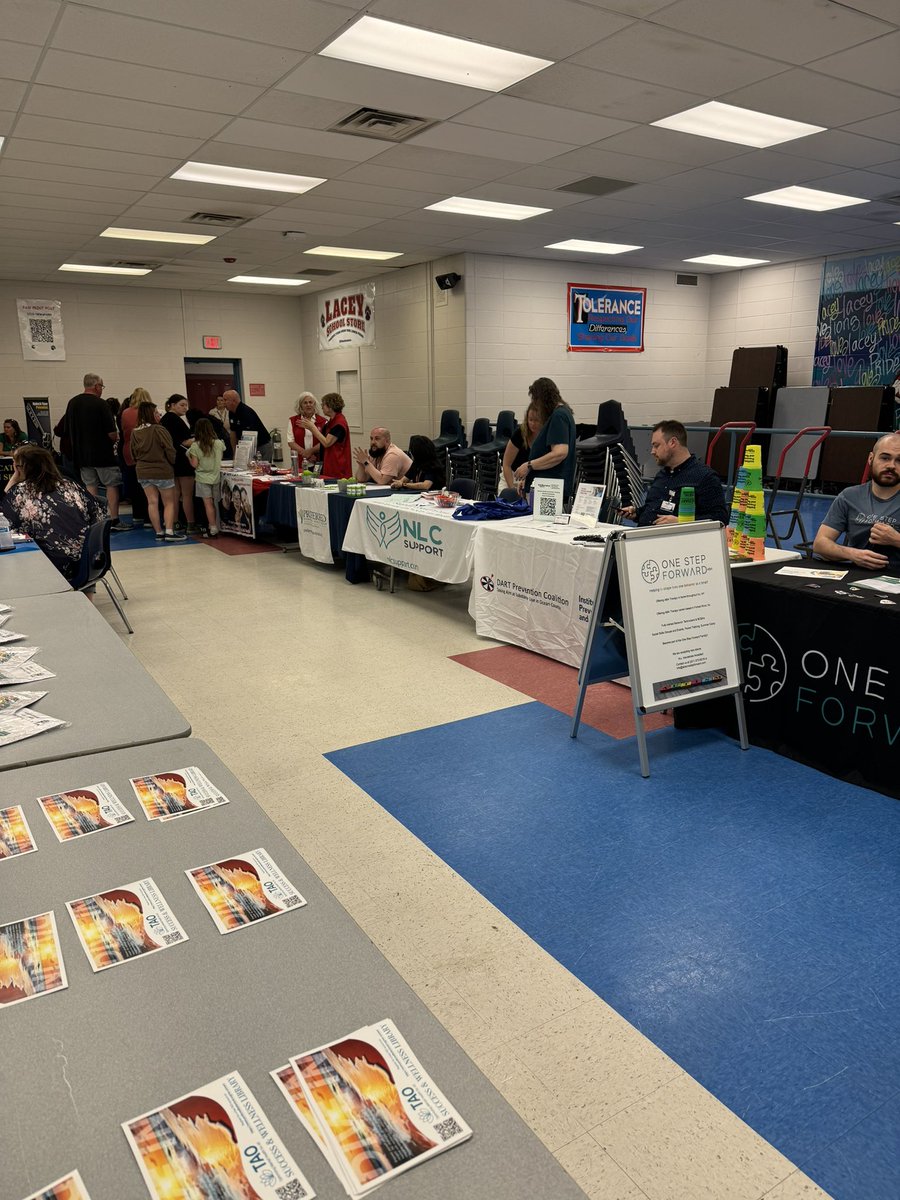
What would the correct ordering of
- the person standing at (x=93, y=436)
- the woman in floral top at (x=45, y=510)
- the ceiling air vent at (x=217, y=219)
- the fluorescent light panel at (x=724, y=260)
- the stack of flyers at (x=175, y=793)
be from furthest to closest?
the fluorescent light panel at (x=724, y=260) < the person standing at (x=93, y=436) < the ceiling air vent at (x=217, y=219) < the woman in floral top at (x=45, y=510) < the stack of flyers at (x=175, y=793)

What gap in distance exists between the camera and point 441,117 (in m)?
4.89

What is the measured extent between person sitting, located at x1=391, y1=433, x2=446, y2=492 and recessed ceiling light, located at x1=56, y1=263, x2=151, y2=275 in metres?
5.68

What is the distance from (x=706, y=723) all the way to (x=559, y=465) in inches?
95.7

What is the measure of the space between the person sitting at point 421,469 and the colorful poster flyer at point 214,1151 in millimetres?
5956

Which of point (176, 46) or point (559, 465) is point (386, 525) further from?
point (176, 46)

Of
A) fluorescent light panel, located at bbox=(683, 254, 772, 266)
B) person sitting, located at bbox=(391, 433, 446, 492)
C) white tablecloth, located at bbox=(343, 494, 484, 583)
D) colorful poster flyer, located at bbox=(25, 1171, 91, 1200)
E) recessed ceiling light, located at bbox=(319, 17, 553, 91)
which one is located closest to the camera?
colorful poster flyer, located at bbox=(25, 1171, 91, 1200)

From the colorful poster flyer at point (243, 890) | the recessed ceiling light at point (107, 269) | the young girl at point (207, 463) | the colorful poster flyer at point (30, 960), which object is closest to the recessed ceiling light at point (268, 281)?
the recessed ceiling light at point (107, 269)

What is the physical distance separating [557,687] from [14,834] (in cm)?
301

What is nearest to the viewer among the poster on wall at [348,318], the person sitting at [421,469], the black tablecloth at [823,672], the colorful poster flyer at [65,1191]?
the colorful poster flyer at [65,1191]

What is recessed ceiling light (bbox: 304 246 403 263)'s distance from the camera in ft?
30.4

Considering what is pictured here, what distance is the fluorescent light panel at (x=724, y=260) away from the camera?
1018 centimetres

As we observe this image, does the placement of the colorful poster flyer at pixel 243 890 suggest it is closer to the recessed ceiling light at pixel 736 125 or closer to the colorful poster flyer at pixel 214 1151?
the colorful poster flyer at pixel 214 1151

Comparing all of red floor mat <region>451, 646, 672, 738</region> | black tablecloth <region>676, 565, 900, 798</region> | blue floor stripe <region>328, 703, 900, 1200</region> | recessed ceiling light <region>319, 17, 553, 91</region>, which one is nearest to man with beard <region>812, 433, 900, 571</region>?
black tablecloth <region>676, 565, 900, 798</region>

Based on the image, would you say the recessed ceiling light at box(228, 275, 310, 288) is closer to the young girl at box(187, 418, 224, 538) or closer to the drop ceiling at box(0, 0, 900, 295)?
the drop ceiling at box(0, 0, 900, 295)
